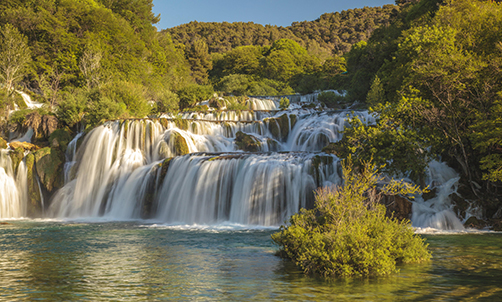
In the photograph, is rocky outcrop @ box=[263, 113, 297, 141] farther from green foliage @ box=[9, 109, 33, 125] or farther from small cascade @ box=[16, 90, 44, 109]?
small cascade @ box=[16, 90, 44, 109]

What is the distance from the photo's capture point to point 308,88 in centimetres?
7838

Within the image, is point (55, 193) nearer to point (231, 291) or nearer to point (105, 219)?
point (105, 219)

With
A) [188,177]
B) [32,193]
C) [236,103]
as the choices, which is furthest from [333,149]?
[236,103]

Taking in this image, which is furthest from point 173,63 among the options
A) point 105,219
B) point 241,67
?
point 105,219

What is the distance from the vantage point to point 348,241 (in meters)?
10.8

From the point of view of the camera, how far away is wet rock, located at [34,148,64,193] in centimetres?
3097

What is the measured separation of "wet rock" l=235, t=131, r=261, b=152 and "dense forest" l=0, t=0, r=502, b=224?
9.06m

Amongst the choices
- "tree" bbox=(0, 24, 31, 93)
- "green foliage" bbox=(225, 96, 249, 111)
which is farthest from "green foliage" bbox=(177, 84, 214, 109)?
"tree" bbox=(0, 24, 31, 93)

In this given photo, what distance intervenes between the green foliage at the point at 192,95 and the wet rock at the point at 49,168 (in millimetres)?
24105

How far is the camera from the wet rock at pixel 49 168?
30969 mm

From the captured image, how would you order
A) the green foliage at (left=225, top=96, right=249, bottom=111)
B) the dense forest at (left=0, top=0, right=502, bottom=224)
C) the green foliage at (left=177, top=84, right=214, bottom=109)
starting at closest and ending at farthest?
the dense forest at (left=0, top=0, right=502, bottom=224) < the green foliage at (left=225, top=96, right=249, bottom=111) < the green foliage at (left=177, top=84, right=214, bottom=109)

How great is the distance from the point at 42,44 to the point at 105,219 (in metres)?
35.7

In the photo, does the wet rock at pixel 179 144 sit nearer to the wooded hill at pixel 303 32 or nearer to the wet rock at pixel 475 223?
the wet rock at pixel 475 223

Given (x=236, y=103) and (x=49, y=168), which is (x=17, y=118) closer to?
(x=49, y=168)
